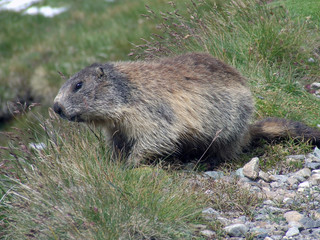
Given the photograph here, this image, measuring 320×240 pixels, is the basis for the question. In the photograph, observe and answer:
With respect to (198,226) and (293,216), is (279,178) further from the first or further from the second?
(198,226)

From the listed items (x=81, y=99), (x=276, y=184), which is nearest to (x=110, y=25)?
(x=81, y=99)

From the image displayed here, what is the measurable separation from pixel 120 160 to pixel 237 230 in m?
2.06

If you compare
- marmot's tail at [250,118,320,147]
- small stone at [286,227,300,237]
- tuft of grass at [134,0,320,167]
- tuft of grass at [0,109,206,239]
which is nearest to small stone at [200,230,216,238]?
tuft of grass at [0,109,206,239]

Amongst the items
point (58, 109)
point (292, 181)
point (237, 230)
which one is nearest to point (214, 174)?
point (292, 181)

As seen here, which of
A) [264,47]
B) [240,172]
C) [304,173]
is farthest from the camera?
[264,47]

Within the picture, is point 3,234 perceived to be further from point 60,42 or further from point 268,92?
point 60,42

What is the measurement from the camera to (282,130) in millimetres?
6062

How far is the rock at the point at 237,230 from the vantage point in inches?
161

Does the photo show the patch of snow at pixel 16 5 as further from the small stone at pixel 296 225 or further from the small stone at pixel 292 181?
the small stone at pixel 296 225

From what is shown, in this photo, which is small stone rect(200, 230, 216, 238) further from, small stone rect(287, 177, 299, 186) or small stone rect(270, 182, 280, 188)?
small stone rect(287, 177, 299, 186)

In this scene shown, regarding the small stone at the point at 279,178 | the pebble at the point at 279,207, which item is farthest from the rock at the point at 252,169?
the small stone at the point at 279,178

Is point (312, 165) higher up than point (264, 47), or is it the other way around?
point (264, 47)

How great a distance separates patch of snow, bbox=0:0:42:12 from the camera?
21916 millimetres

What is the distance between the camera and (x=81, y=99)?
18.6ft
